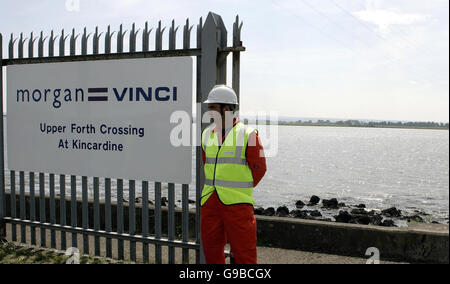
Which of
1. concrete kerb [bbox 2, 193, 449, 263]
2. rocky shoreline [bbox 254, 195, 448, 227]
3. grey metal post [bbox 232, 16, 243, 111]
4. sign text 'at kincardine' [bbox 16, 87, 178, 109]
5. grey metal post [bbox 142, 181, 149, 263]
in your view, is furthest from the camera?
rocky shoreline [bbox 254, 195, 448, 227]

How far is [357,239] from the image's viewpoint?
20.9ft

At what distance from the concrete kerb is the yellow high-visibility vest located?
2727mm

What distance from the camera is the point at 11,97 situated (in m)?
6.45

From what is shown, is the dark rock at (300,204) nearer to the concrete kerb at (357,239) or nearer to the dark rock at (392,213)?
the dark rock at (392,213)

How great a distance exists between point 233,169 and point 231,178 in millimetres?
90

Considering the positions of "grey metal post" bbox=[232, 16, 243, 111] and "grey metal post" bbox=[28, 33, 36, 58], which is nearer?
"grey metal post" bbox=[232, 16, 243, 111]

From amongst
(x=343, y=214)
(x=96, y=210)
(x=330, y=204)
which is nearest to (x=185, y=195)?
(x=96, y=210)

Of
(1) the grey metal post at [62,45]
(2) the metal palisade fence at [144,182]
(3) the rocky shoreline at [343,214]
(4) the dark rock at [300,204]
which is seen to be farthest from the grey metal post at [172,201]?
(4) the dark rock at [300,204]

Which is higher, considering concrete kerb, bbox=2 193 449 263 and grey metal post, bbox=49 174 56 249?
grey metal post, bbox=49 174 56 249

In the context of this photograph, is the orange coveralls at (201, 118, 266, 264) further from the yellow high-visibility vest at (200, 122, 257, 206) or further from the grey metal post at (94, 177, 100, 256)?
the grey metal post at (94, 177, 100, 256)

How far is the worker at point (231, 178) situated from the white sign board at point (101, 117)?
905 millimetres

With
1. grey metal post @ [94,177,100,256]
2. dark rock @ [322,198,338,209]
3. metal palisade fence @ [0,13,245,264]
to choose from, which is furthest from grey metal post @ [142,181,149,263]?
dark rock @ [322,198,338,209]

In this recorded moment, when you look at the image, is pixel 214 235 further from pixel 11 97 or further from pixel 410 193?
pixel 410 193

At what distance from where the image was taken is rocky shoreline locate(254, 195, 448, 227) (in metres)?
12.4
